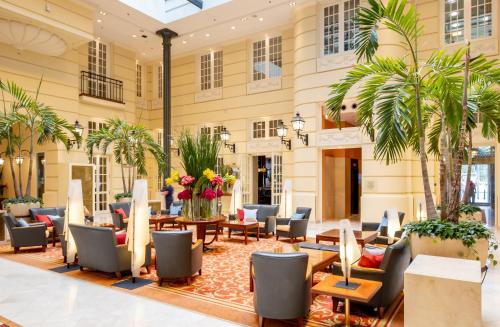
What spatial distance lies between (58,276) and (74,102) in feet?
26.2

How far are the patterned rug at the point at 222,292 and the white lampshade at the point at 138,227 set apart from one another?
36 centimetres

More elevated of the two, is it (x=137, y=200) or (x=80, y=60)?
(x=80, y=60)

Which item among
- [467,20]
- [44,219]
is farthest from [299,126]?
[44,219]

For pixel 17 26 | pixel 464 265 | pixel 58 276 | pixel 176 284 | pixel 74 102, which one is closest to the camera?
pixel 464 265

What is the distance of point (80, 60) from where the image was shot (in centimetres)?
1284

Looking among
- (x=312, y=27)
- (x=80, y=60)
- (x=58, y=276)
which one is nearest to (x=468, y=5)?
(x=312, y=27)

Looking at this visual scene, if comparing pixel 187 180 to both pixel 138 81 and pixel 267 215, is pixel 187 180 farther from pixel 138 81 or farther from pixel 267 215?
pixel 138 81

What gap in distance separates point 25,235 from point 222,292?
4663 mm

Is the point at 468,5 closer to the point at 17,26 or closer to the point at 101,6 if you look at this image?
the point at 101,6

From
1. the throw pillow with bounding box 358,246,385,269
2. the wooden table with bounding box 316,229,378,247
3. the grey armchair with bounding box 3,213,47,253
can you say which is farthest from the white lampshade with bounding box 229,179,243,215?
the throw pillow with bounding box 358,246,385,269

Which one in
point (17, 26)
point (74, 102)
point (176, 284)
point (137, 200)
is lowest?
point (176, 284)

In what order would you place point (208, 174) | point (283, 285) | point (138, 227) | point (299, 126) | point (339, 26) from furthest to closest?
point (339, 26), point (299, 126), point (208, 174), point (138, 227), point (283, 285)

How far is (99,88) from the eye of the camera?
13617 mm

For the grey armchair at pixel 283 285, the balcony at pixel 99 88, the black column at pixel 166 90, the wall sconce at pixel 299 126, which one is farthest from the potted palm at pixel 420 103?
the balcony at pixel 99 88
